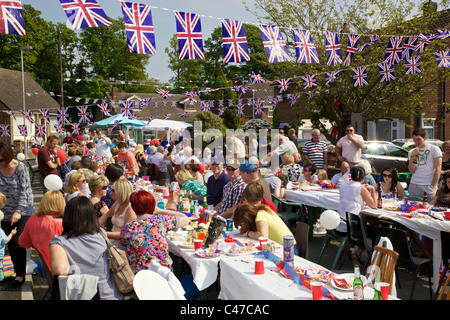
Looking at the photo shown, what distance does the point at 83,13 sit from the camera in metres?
6.50

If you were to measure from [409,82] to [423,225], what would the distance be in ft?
40.6

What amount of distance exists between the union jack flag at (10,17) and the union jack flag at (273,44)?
5313 mm

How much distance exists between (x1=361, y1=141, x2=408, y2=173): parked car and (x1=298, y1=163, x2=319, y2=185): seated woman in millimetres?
7235

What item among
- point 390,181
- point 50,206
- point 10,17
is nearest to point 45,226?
point 50,206

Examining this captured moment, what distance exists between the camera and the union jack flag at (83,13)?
6.39 metres

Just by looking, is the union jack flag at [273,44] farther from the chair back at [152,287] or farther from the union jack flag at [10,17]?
the chair back at [152,287]

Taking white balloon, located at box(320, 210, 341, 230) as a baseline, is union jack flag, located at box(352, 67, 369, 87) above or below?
above

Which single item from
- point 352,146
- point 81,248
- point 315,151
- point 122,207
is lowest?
point 81,248

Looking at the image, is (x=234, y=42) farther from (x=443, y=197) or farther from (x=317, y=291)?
(x=317, y=291)

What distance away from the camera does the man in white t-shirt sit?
6.99 meters

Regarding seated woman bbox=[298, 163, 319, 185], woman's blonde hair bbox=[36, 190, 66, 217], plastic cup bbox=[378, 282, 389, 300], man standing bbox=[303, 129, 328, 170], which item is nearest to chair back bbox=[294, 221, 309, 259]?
plastic cup bbox=[378, 282, 389, 300]

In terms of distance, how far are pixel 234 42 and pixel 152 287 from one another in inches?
282

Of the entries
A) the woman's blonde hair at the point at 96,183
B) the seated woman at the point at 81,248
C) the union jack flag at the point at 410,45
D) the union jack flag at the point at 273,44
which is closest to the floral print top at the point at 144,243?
the seated woman at the point at 81,248

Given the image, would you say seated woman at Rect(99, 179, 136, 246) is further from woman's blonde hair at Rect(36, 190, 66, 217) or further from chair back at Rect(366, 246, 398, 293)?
chair back at Rect(366, 246, 398, 293)
